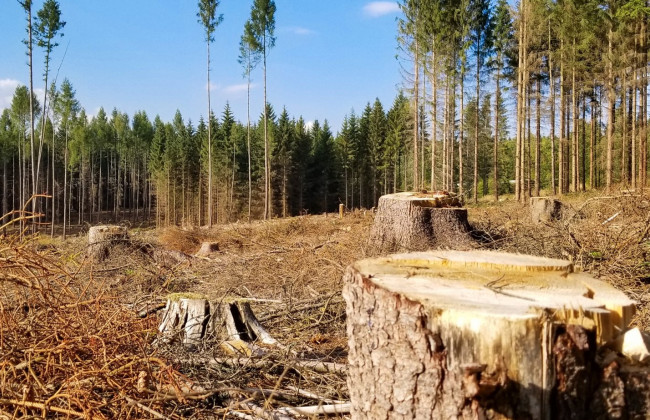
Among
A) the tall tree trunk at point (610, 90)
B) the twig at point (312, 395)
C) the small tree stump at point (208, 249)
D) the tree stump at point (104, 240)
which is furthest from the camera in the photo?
the tall tree trunk at point (610, 90)

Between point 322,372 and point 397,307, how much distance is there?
6.20ft

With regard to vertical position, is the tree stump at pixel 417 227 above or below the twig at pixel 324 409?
above

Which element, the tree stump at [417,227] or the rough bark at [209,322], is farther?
the tree stump at [417,227]

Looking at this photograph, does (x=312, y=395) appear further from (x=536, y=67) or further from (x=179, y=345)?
(x=536, y=67)

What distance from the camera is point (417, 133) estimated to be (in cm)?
2950

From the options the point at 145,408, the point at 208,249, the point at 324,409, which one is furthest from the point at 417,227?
the point at 208,249

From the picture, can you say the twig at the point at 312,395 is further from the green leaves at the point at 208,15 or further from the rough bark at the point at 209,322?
the green leaves at the point at 208,15

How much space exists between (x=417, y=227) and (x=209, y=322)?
340 cm

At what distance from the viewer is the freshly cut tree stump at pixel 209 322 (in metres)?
4.30

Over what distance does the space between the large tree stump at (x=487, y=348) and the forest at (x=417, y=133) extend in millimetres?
9428

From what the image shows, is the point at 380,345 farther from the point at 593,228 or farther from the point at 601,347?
the point at 593,228

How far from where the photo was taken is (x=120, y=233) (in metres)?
10.2

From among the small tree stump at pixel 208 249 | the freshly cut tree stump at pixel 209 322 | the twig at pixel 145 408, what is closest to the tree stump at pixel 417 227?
the freshly cut tree stump at pixel 209 322

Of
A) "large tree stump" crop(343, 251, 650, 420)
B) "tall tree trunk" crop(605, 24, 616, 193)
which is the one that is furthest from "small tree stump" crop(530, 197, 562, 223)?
"tall tree trunk" crop(605, 24, 616, 193)
